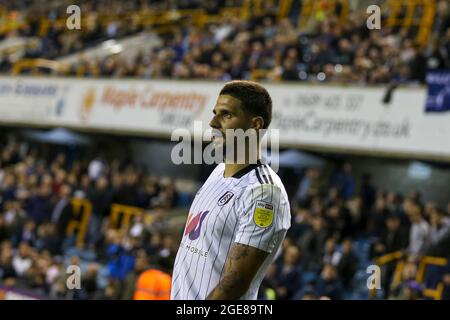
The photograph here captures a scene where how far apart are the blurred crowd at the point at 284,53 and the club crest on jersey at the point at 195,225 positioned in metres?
12.0

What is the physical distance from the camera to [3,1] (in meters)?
31.4

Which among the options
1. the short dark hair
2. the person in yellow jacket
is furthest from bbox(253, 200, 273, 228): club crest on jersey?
the person in yellow jacket

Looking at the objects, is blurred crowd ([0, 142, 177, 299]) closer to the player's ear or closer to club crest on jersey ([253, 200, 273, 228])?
the player's ear

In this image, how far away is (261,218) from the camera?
11.0 feet

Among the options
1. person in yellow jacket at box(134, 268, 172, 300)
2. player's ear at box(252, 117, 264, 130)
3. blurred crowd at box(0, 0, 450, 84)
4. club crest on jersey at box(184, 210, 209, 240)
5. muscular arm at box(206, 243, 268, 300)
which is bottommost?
person in yellow jacket at box(134, 268, 172, 300)

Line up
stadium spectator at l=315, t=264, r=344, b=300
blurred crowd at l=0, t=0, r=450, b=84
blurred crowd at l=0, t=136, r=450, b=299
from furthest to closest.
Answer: blurred crowd at l=0, t=0, r=450, b=84, blurred crowd at l=0, t=136, r=450, b=299, stadium spectator at l=315, t=264, r=344, b=300

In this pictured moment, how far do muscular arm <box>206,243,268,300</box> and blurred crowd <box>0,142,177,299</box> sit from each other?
8.71m

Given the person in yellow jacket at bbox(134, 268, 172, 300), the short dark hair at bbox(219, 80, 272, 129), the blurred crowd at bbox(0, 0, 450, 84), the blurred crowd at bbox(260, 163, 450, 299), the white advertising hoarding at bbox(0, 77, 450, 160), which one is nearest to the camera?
the short dark hair at bbox(219, 80, 272, 129)

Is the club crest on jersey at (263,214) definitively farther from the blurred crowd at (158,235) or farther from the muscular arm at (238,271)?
the blurred crowd at (158,235)

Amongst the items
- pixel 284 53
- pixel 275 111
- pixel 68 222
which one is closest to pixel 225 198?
pixel 275 111

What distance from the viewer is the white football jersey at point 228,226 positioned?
338 cm

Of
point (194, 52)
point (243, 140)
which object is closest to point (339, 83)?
point (194, 52)

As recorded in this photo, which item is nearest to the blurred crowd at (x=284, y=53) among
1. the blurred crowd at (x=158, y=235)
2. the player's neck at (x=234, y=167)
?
the blurred crowd at (x=158, y=235)

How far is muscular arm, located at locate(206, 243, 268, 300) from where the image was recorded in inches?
128
